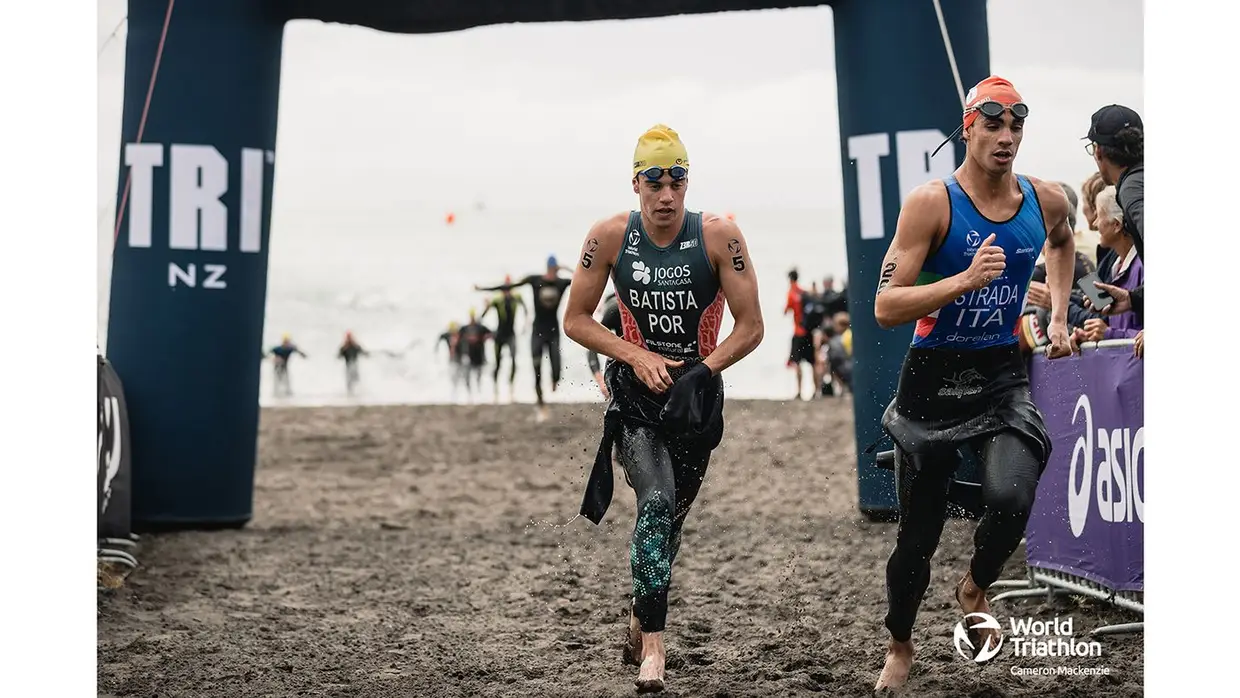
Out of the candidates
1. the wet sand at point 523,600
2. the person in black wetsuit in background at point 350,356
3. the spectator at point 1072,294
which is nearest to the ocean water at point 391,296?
the person in black wetsuit in background at point 350,356

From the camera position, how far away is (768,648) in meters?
5.73

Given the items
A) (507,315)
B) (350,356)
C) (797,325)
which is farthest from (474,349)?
(797,325)

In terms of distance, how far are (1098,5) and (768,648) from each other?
9.95 feet

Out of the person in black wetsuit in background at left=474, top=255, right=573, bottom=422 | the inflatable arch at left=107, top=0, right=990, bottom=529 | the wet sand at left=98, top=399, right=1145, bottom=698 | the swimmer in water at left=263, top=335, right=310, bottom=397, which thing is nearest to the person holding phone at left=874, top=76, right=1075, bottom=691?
the wet sand at left=98, top=399, right=1145, bottom=698

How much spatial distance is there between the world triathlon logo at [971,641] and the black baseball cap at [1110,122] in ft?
6.46

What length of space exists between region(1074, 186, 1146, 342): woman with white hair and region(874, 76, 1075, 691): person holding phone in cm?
97

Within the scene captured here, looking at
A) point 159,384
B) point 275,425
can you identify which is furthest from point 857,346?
point 275,425

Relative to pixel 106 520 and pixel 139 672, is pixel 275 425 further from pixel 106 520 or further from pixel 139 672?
pixel 139 672

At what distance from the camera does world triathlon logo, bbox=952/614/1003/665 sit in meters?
5.08

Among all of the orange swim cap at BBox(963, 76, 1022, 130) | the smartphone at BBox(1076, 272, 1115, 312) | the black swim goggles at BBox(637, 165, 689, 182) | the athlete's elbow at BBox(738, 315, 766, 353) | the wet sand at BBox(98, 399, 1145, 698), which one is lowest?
the wet sand at BBox(98, 399, 1145, 698)

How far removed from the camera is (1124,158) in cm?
542

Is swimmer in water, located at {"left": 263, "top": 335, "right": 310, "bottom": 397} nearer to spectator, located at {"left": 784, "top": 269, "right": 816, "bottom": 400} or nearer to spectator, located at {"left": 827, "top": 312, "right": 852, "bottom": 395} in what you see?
spectator, located at {"left": 784, "top": 269, "right": 816, "bottom": 400}

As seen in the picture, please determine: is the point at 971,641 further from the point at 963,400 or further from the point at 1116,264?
the point at 1116,264

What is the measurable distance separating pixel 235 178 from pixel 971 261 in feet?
18.0
